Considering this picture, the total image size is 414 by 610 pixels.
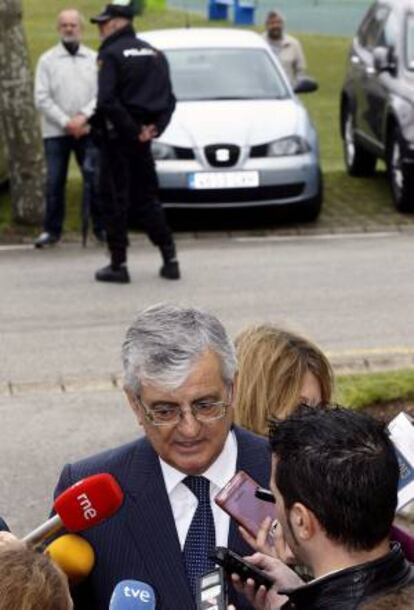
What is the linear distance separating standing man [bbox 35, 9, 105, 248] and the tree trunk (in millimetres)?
837

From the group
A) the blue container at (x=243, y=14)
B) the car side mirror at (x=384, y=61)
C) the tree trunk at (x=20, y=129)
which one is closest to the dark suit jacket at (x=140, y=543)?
the tree trunk at (x=20, y=129)

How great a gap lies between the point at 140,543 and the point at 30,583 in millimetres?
945

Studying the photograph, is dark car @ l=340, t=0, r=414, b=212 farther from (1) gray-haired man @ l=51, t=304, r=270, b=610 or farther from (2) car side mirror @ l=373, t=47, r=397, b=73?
(1) gray-haired man @ l=51, t=304, r=270, b=610

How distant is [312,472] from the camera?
3.89 m

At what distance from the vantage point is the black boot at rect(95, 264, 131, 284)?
1365 cm

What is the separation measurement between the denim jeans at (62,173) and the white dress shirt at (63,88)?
219mm

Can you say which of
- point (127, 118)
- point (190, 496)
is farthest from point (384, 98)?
point (190, 496)

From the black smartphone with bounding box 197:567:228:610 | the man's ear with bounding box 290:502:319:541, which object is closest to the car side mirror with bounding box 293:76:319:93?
the black smartphone with bounding box 197:567:228:610

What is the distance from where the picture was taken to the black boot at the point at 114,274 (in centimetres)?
1365

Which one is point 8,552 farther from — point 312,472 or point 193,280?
point 193,280

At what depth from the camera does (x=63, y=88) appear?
14758 millimetres

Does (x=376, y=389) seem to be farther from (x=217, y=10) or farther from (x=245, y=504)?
(x=217, y=10)

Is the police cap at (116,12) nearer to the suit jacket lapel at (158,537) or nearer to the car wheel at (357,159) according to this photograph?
the car wheel at (357,159)

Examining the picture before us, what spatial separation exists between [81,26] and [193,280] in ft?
9.08
